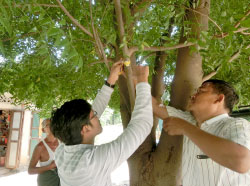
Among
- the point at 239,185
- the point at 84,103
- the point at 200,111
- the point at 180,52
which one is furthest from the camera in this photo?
the point at 180,52

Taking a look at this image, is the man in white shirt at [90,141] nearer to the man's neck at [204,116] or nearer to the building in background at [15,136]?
the man's neck at [204,116]

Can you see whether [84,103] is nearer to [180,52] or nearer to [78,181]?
[78,181]

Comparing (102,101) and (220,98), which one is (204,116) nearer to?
(220,98)

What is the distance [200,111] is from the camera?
1930 mm

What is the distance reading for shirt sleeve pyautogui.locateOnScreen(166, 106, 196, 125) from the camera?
218cm

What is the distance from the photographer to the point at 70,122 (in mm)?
1614

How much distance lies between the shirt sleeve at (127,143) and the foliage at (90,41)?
43cm

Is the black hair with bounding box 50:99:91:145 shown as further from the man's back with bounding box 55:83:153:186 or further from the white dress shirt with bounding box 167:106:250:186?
the white dress shirt with bounding box 167:106:250:186

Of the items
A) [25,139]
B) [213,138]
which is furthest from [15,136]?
[213,138]

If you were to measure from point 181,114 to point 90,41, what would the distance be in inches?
43.5

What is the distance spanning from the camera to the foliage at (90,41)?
1.88 m

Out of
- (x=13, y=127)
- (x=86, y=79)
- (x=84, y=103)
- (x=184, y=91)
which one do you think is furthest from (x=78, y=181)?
(x=13, y=127)

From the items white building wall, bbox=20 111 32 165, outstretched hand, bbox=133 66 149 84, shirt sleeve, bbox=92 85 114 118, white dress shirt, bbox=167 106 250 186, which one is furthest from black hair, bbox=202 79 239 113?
white building wall, bbox=20 111 32 165

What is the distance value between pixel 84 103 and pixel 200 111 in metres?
0.96
